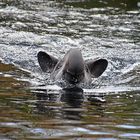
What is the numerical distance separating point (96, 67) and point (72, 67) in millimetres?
1764

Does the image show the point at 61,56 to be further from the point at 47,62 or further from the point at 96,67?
the point at 96,67

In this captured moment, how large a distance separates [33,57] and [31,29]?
300 centimetres

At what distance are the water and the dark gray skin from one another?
0.16 m

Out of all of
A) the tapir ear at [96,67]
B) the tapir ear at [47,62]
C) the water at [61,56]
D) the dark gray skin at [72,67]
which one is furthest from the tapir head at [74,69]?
the tapir ear at [47,62]

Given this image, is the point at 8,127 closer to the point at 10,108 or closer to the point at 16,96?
the point at 10,108

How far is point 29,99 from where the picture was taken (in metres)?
8.52

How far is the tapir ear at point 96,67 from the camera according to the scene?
10969 mm

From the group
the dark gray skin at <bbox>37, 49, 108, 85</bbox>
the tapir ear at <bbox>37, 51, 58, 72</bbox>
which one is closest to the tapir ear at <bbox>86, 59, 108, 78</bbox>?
the dark gray skin at <bbox>37, 49, 108, 85</bbox>

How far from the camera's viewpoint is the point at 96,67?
11.1 m

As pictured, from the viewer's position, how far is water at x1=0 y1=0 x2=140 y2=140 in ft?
22.0

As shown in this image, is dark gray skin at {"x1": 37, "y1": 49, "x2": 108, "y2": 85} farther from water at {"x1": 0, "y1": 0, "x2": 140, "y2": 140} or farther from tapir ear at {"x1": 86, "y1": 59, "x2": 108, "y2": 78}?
water at {"x1": 0, "y1": 0, "x2": 140, "y2": 140}

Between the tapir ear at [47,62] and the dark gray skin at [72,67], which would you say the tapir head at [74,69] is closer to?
the dark gray skin at [72,67]

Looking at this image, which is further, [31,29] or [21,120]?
[31,29]

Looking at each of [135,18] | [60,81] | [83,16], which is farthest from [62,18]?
[60,81]
